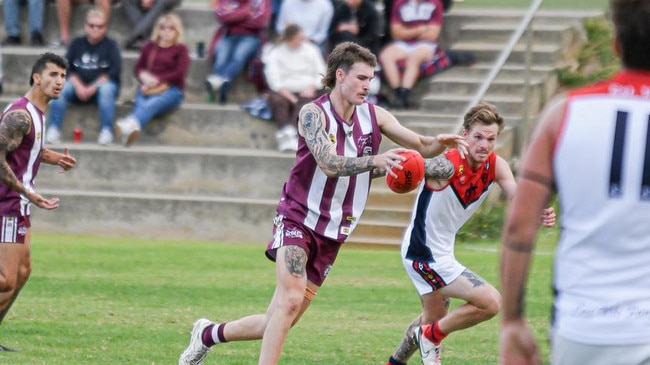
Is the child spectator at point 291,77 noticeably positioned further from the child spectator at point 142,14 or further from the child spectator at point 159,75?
the child spectator at point 142,14

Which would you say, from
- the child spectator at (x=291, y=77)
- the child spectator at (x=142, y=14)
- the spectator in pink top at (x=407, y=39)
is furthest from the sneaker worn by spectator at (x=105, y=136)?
the spectator in pink top at (x=407, y=39)

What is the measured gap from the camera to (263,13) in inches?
680

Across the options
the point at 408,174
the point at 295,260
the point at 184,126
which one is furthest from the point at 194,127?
the point at 408,174

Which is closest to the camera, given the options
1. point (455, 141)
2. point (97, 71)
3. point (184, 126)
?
point (455, 141)

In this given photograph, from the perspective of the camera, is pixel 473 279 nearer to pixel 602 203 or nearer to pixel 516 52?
pixel 602 203

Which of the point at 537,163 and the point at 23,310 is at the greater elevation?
the point at 537,163

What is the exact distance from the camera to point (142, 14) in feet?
61.7

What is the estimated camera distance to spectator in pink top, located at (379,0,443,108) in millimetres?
16875

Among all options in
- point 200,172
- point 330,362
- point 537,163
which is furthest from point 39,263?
point 537,163

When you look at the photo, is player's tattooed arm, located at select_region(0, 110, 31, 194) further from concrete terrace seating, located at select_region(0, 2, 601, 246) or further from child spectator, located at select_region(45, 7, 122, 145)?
child spectator, located at select_region(45, 7, 122, 145)

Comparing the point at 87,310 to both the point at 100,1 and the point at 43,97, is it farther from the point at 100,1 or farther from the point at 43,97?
the point at 100,1

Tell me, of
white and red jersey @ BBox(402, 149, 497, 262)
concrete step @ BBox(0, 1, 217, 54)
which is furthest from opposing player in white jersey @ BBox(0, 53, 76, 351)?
concrete step @ BBox(0, 1, 217, 54)

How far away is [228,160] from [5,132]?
25.8 ft

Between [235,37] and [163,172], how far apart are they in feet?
7.59
